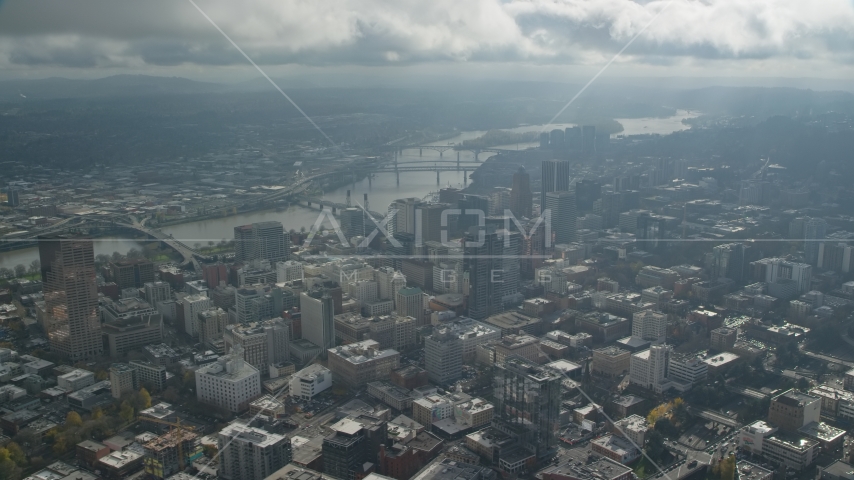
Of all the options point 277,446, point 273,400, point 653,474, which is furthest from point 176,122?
point 653,474

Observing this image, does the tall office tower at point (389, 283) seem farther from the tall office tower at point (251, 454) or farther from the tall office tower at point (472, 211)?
the tall office tower at point (251, 454)

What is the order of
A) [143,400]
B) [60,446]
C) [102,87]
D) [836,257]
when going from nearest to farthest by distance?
[60,446], [143,400], [836,257], [102,87]

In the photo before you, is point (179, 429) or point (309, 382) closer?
point (179, 429)

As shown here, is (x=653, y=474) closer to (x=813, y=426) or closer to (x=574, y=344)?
(x=813, y=426)

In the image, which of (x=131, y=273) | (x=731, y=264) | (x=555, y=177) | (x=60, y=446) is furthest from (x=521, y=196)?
(x=60, y=446)

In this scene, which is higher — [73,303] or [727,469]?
[73,303]

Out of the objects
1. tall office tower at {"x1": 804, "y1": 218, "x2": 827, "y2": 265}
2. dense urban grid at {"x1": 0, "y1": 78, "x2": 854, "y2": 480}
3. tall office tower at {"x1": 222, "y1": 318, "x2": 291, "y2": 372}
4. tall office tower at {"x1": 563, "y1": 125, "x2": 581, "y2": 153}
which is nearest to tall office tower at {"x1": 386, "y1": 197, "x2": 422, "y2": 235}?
dense urban grid at {"x1": 0, "y1": 78, "x2": 854, "y2": 480}

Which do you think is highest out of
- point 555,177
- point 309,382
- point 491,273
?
point 555,177

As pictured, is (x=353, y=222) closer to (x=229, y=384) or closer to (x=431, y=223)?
(x=431, y=223)

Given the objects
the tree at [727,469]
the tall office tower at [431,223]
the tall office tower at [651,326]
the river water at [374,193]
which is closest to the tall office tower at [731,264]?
the tall office tower at [651,326]
